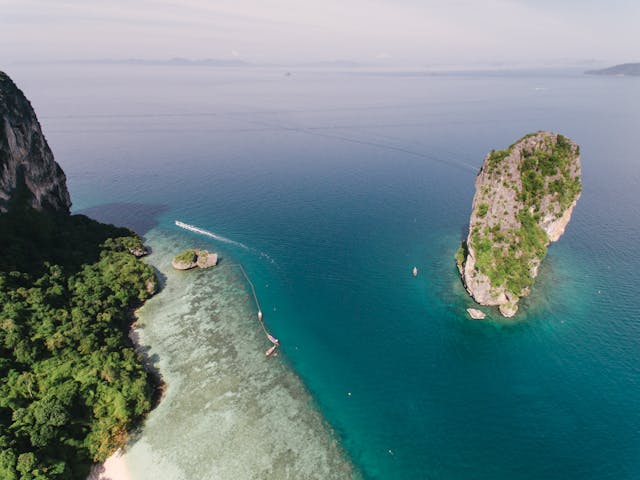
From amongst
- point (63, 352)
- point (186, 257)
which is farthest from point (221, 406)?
point (186, 257)

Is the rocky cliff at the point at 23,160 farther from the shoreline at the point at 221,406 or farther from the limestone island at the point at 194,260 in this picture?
the shoreline at the point at 221,406

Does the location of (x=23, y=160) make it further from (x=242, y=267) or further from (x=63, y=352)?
(x=242, y=267)

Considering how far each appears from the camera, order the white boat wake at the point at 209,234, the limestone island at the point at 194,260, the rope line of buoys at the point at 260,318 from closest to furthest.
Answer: the rope line of buoys at the point at 260,318 → the limestone island at the point at 194,260 → the white boat wake at the point at 209,234

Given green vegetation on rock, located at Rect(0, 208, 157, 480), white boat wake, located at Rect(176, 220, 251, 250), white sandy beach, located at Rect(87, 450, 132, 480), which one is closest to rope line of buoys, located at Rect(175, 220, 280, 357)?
white boat wake, located at Rect(176, 220, 251, 250)

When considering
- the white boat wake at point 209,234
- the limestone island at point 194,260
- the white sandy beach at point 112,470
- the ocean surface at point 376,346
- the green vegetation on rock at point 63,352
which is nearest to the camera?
the green vegetation on rock at point 63,352

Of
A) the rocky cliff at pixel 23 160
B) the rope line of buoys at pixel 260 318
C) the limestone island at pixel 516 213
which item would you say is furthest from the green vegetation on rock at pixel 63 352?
the limestone island at pixel 516 213

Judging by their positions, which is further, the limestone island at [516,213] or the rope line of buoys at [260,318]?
the limestone island at [516,213]
